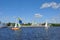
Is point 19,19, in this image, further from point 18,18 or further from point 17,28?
point 17,28

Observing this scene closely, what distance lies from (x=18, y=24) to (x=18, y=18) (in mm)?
10115

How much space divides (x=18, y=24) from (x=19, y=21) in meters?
6.42

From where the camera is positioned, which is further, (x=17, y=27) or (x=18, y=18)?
(x=18, y=18)

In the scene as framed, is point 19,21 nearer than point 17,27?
No

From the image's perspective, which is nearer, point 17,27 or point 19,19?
point 17,27

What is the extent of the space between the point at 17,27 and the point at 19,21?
12426 millimetres

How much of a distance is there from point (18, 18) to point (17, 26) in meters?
11.1

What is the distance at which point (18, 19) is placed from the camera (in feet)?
567

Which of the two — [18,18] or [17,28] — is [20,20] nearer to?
[18,18]

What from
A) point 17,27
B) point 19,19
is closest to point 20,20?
point 19,19

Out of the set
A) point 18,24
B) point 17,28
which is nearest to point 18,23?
point 18,24

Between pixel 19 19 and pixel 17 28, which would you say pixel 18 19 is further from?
pixel 17 28

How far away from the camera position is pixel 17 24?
16775 centimetres

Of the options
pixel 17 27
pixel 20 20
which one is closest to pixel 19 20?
pixel 20 20
